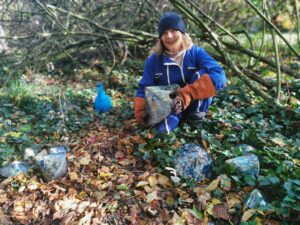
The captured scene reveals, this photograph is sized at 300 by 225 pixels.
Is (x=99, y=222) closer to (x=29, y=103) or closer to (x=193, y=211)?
(x=193, y=211)

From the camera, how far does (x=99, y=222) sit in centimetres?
263

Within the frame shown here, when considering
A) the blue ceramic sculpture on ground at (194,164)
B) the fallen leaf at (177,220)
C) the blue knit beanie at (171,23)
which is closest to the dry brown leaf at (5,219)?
the fallen leaf at (177,220)

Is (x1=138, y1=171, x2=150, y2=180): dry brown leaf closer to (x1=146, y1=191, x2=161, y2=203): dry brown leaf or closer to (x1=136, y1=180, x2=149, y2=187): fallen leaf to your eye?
(x1=136, y1=180, x2=149, y2=187): fallen leaf

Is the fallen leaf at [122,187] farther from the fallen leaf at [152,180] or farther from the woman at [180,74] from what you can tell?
the woman at [180,74]

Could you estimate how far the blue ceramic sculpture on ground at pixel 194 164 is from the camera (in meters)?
2.95

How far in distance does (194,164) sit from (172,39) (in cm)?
123

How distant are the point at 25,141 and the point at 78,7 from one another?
2.60 metres

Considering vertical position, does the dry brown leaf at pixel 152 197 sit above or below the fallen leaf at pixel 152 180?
below

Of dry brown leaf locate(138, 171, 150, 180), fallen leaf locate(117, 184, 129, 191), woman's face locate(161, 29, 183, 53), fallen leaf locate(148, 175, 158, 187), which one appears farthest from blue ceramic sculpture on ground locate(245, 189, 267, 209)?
woman's face locate(161, 29, 183, 53)

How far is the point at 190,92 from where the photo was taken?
11.0 ft

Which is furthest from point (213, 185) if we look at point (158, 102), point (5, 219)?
point (5, 219)

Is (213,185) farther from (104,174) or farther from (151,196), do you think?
(104,174)

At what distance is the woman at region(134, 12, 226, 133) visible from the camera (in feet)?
11.0

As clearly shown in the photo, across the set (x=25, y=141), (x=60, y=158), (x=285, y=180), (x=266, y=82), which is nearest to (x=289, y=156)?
(x=285, y=180)
